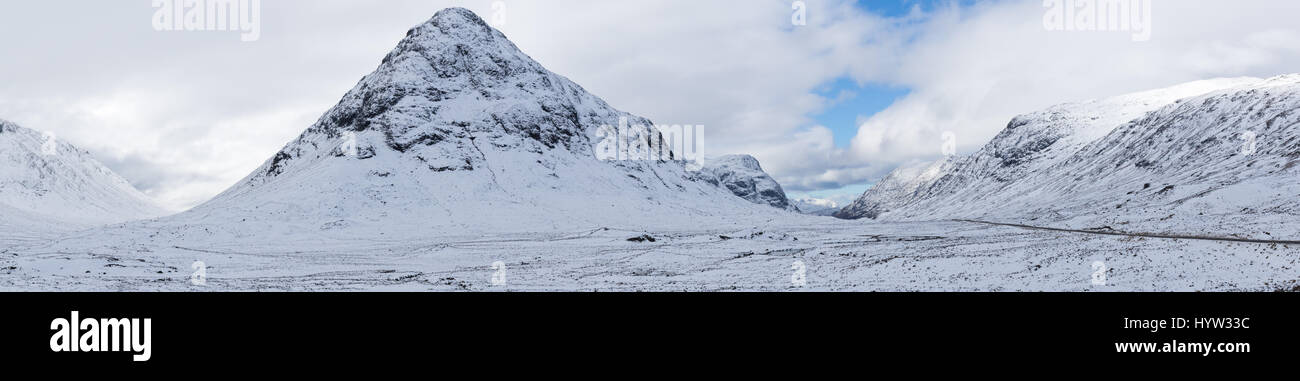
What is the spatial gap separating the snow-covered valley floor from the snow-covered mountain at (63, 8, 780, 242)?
83.1ft

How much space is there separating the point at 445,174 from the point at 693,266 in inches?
3804

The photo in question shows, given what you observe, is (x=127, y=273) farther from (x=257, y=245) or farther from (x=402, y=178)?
(x=402, y=178)

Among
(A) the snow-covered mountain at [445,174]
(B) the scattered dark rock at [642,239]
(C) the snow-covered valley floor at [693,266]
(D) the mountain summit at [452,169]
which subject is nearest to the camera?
(C) the snow-covered valley floor at [693,266]

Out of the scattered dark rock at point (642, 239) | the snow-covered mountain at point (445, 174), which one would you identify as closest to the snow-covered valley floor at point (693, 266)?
the scattered dark rock at point (642, 239)

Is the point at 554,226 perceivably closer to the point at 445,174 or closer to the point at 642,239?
the point at 642,239

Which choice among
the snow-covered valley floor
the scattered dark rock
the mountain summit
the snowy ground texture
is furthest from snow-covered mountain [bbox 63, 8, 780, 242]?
the scattered dark rock

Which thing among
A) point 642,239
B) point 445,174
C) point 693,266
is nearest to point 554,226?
point 642,239

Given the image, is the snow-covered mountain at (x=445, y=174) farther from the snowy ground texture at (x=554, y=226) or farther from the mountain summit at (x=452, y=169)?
the snowy ground texture at (x=554, y=226)

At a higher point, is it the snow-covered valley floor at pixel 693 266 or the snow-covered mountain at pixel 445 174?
the snow-covered mountain at pixel 445 174

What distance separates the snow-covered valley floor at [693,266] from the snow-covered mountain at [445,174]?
83.1 ft

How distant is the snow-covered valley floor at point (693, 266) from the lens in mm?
39281

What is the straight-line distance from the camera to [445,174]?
472 feet
